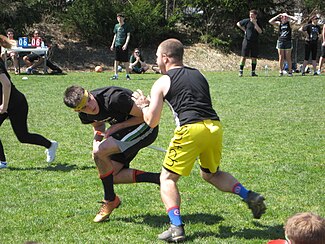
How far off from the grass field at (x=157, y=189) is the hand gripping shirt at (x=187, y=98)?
1025mm

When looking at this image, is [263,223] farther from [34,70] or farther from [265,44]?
[265,44]

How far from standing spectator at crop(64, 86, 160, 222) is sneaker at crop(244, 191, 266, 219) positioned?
1000 mm

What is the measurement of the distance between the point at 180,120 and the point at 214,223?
1.11m

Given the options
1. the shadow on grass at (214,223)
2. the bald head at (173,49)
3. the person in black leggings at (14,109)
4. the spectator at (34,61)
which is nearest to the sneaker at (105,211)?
the shadow on grass at (214,223)

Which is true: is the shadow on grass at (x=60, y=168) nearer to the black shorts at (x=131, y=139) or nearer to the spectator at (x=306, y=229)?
the black shorts at (x=131, y=139)

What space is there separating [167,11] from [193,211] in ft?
80.9

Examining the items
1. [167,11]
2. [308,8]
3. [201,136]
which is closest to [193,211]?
[201,136]

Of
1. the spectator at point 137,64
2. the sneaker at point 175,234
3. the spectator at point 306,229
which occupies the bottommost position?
the spectator at point 137,64

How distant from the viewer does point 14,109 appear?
6.85 m

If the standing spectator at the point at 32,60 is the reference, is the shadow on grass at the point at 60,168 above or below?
above

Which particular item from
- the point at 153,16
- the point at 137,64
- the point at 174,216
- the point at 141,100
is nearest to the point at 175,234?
the point at 174,216

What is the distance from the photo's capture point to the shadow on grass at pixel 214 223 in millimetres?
4598

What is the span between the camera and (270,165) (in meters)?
6.94

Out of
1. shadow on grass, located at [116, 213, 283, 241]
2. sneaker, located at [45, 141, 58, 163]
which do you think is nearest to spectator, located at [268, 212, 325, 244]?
shadow on grass, located at [116, 213, 283, 241]
